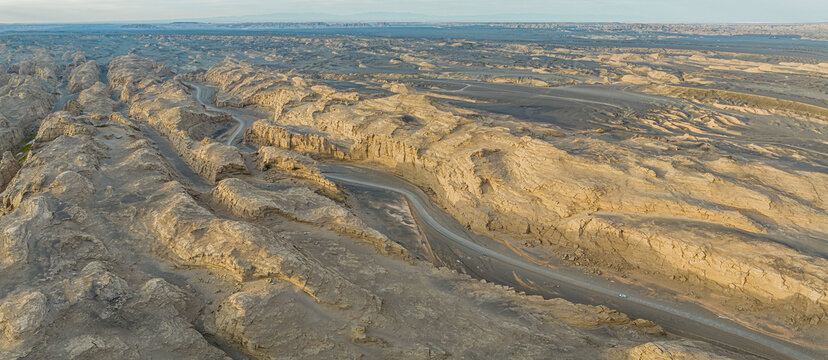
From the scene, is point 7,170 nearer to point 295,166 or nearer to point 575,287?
point 295,166

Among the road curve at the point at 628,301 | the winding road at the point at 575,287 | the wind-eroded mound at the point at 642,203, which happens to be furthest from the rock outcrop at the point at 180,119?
the road curve at the point at 628,301

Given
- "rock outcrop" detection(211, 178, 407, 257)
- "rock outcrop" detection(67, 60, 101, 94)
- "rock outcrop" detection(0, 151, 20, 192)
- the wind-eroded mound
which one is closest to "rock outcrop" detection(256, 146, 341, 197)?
"rock outcrop" detection(211, 178, 407, 257)

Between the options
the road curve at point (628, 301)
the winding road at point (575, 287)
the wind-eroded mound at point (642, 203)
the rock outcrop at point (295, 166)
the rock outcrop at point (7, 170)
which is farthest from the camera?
the rock outcrop at point (295, 166)

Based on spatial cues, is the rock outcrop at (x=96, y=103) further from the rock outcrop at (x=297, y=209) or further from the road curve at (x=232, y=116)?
the rock outcrop at (x=297, y=209)

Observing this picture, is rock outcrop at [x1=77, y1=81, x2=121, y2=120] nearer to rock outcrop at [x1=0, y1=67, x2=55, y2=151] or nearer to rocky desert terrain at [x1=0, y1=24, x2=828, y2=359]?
rocky desert terrain at [x1=0, y1=24, x2=828, y2=359]

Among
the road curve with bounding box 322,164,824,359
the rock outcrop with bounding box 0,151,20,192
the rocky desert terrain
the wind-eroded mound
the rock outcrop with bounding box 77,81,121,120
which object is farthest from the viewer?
the rock outcrop with bounding box 77,81,121,120

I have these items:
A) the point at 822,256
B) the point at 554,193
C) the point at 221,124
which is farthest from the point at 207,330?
the point at 221,124

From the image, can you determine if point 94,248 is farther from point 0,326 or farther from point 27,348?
point 27,348
